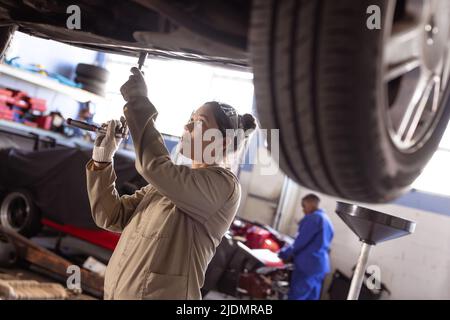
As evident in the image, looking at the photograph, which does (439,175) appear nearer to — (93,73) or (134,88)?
(93,73)

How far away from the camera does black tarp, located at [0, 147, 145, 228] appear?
3994mm

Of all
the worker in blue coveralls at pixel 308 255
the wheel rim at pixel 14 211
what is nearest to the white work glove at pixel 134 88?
the worker in blue coveralls at pixel 308 255

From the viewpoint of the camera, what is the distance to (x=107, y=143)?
1.46 meters

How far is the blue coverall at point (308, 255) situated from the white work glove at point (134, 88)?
3.35m

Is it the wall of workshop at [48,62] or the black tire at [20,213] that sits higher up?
the wall of workshop at [48,62]

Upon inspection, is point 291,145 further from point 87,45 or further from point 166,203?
point 87,45

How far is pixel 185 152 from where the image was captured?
1505mm

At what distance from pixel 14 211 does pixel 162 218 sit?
3.67 metres

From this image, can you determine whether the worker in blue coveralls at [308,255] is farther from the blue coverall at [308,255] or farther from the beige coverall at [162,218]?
the beige coverall at [162,218]

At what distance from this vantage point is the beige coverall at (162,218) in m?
1.34

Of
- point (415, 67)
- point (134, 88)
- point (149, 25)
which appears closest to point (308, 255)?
point (134, 88)

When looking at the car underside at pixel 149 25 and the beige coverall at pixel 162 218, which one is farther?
the beige coverall at pixel 162 218
